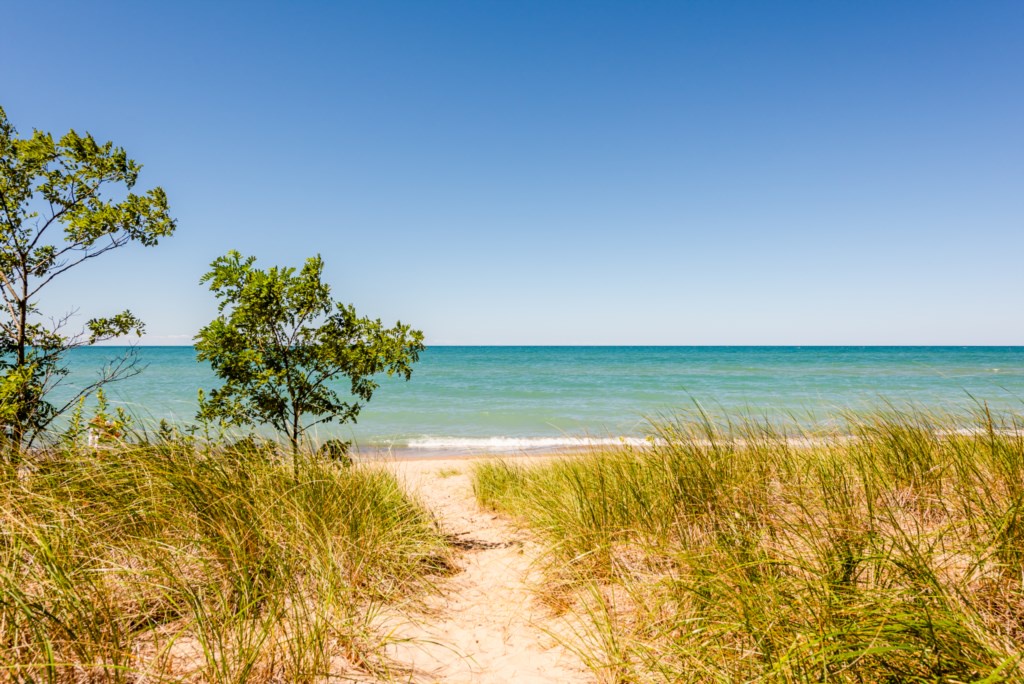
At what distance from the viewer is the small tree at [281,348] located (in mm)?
4652

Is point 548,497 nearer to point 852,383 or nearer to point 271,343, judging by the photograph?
point 271,343

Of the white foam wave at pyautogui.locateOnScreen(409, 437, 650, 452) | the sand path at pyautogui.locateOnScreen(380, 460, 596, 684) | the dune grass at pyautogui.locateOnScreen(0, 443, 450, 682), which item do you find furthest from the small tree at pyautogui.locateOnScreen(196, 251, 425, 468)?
the white foam wave at pyautogui.locateOnScreen(409, 437, 650, 452)

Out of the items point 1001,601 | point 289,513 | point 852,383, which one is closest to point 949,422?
point 1001,601

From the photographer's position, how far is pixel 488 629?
339cm

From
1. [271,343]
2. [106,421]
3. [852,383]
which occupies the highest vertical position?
[271,343]

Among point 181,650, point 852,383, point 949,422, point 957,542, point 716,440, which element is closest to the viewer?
point 181,650

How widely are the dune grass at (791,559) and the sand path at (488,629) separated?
0.64 feet

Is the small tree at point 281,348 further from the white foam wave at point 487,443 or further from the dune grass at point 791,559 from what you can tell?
the white foam wave at point 487,443

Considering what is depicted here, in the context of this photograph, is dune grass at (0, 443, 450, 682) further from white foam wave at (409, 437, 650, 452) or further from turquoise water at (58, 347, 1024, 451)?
white foam wave at (409, 437, 650, 452)

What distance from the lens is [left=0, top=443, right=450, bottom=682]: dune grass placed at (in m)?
2.29

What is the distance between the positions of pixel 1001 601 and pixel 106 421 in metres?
7.19

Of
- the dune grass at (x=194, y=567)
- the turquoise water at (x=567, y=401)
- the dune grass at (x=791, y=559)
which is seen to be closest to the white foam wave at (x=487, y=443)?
the turquoise water at (x=567, y=401)

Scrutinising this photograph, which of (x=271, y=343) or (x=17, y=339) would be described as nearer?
(x=271, y=343)

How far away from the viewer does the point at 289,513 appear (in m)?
3.63
